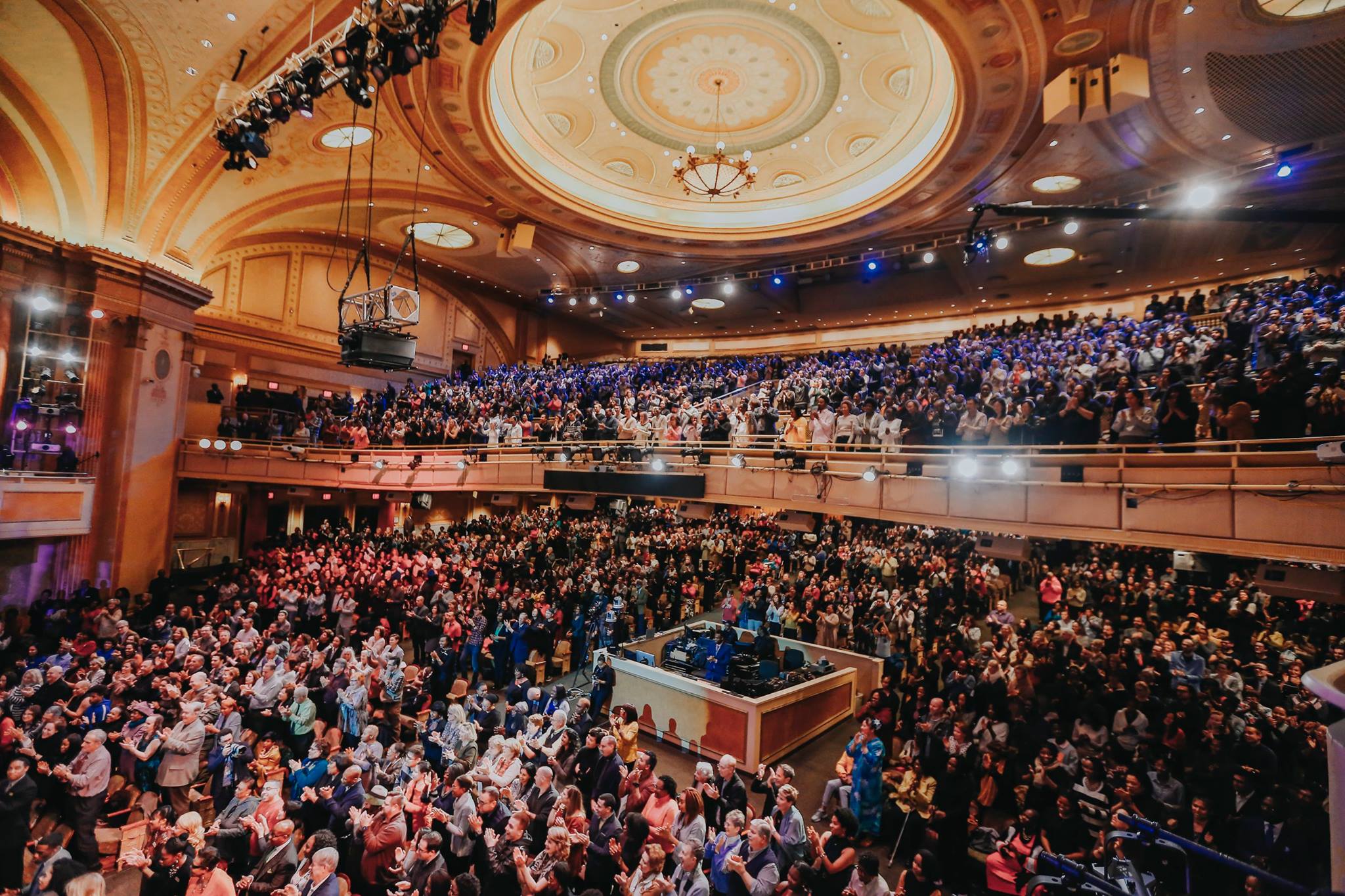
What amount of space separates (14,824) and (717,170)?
14.4 m

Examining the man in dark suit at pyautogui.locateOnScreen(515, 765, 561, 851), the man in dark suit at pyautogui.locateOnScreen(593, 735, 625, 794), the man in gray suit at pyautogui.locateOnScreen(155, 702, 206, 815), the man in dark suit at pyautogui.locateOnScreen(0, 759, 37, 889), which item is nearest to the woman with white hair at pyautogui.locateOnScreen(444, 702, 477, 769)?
the man in dark suit at pyautogui.locateOnScreen(515, 765, 561, 851)

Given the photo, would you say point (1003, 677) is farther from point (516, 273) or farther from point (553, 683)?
point (516, 273)

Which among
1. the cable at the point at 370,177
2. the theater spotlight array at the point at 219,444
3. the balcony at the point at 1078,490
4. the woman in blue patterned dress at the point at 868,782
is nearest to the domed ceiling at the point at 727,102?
the cable at the point at 370,177

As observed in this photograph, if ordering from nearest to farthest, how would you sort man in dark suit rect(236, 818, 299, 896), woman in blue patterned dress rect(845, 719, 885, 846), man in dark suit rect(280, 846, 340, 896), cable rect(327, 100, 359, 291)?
1. man in dark suit rect(280, 846, 340, 896)
2. man in dark suit rect(236, 818, 299, 896)
3. woman in blue patterned dress rect(845, 719, 885, 846)
4. cable rect(327, 100, 359, 291)

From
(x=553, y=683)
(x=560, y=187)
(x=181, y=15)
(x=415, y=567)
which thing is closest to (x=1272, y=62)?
(x=560, y=187)

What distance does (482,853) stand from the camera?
4.37m

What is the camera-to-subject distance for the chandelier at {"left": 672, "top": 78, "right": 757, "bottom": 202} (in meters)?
13.2

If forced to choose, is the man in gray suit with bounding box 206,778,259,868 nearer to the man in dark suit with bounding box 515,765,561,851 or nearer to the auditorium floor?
the man in dark suit with bounding box 515,765,561,851

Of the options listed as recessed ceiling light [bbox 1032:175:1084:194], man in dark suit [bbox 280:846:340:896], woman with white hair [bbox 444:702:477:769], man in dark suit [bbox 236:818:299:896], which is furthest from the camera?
recessed ceiling light [bbox 1032:175:1084:194]

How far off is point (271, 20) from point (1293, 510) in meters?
13.6

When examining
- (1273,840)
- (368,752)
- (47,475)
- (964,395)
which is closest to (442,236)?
(47,475)

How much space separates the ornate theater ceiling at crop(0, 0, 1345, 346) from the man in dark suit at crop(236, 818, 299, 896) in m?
5.90

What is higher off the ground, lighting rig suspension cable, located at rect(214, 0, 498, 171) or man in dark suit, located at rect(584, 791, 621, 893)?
lighting rig suspension cable, located at rect(214, 0, 498, 171)

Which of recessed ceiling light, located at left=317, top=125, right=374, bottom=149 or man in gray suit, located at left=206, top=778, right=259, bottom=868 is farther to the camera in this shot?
recessed ceiling light, located at left=317, top=125, right=374, bottom=149
